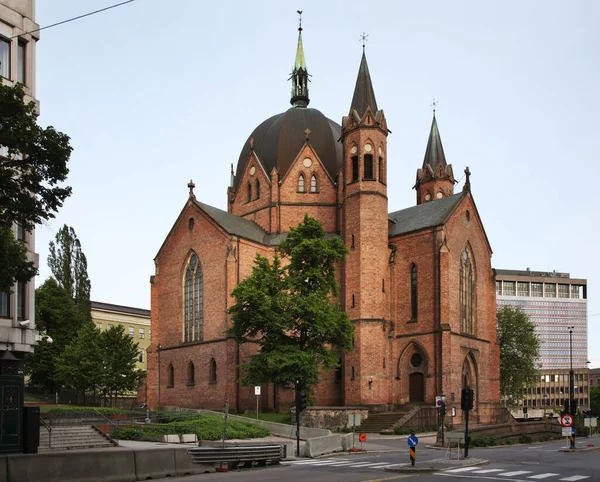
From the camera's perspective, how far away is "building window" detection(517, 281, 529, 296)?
17950 cm

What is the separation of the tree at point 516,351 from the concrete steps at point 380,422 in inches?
1186

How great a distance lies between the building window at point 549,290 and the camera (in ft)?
599

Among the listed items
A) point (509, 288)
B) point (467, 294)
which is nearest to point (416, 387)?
point (467, 294)

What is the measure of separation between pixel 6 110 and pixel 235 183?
49.0 metres

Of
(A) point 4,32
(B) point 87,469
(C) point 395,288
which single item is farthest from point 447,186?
(B) point 87,469

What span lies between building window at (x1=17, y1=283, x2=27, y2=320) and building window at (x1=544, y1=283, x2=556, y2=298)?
16973cm

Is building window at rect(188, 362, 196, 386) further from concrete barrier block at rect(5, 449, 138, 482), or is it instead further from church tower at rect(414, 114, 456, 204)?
concrete barrier block at rect(5, 449, 138, 482)

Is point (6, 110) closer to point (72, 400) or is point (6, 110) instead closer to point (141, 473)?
point (141, 473)

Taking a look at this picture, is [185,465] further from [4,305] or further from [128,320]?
[128,320]

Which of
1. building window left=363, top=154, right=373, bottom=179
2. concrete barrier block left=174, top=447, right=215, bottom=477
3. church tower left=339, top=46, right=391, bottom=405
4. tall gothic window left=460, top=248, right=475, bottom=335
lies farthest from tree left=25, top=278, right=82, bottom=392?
concrete barrier block left=174, top=447, right=215, bottom=477

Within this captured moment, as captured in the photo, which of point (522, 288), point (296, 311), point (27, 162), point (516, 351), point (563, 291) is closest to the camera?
point (27, 162)

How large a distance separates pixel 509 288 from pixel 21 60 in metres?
164

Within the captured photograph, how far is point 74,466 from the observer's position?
63.8 ft

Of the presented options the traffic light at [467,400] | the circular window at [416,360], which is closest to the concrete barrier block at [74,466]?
the traffic light at [467,400]
